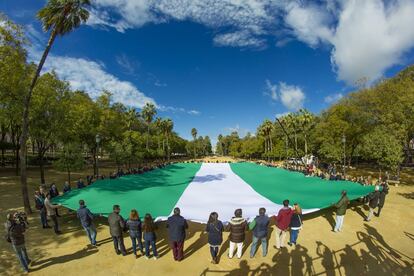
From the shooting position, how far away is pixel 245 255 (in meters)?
7.75

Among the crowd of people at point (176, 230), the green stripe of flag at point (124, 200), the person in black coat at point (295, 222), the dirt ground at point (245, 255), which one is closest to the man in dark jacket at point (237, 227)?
the crowd of people at point (176, 230)

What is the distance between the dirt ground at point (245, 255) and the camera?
6.82 meters

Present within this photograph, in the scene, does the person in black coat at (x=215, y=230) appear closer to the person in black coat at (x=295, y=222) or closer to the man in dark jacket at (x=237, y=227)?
the man in dark jacket at (x=237, y=227)

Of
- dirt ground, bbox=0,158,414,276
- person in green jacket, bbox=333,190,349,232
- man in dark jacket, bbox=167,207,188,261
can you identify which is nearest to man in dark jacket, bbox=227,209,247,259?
dirt ground, bbox=0,158,414,276

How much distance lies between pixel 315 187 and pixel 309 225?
18.9 ft

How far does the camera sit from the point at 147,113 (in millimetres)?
56125

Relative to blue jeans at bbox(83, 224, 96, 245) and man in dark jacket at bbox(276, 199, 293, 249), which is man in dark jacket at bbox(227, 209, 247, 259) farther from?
blue jeans at bbox(83, 224, 96, 245)

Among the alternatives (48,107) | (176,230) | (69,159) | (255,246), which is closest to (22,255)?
(176,230)

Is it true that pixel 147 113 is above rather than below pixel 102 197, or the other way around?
above

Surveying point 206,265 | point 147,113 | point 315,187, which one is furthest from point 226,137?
point 206,265

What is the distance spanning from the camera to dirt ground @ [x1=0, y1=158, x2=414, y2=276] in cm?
682

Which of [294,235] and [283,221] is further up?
[283,221]

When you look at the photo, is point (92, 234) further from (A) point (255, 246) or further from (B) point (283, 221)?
(B) point (283, 221)

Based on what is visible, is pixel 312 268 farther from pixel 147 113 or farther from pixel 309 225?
pixel 147 113
